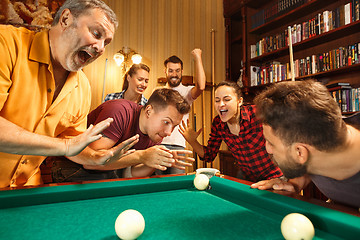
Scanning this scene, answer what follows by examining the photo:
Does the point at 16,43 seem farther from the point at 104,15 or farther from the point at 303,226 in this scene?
the point at 303,226

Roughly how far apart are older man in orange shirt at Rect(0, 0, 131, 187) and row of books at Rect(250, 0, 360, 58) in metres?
2.66

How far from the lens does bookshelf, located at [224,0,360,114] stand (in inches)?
114

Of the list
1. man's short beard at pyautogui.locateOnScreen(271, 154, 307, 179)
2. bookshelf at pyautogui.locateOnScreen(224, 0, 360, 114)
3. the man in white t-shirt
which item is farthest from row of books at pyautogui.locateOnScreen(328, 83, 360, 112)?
man's short beard at pyautogui.locateOnScreen(271, 154, 307, 179)

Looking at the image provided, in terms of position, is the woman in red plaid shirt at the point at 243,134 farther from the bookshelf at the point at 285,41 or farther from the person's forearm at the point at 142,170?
the bookshelf at the point at 285,41

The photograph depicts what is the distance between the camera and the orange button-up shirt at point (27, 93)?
1234mm

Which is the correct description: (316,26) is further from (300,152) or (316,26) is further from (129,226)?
(129,226)

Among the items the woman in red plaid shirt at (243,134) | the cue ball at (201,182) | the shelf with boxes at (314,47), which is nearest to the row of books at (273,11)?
the shelf with boxes at (314,47)

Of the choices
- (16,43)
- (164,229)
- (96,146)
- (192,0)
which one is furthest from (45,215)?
(192,0)

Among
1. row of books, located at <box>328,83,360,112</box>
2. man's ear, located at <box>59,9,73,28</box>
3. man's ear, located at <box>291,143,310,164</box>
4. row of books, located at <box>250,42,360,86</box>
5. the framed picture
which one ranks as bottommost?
man's ear, located at <box>291,143,310,164</box>

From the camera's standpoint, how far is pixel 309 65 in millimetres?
3219

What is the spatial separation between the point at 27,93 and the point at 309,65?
10.5 feet

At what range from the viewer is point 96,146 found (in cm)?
174

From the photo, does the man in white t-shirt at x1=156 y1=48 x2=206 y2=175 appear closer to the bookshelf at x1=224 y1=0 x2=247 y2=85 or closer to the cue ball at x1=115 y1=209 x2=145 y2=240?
the bookshelf at x1=224 y1=0 x2=247 y2=85

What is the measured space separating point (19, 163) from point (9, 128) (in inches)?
15.5
